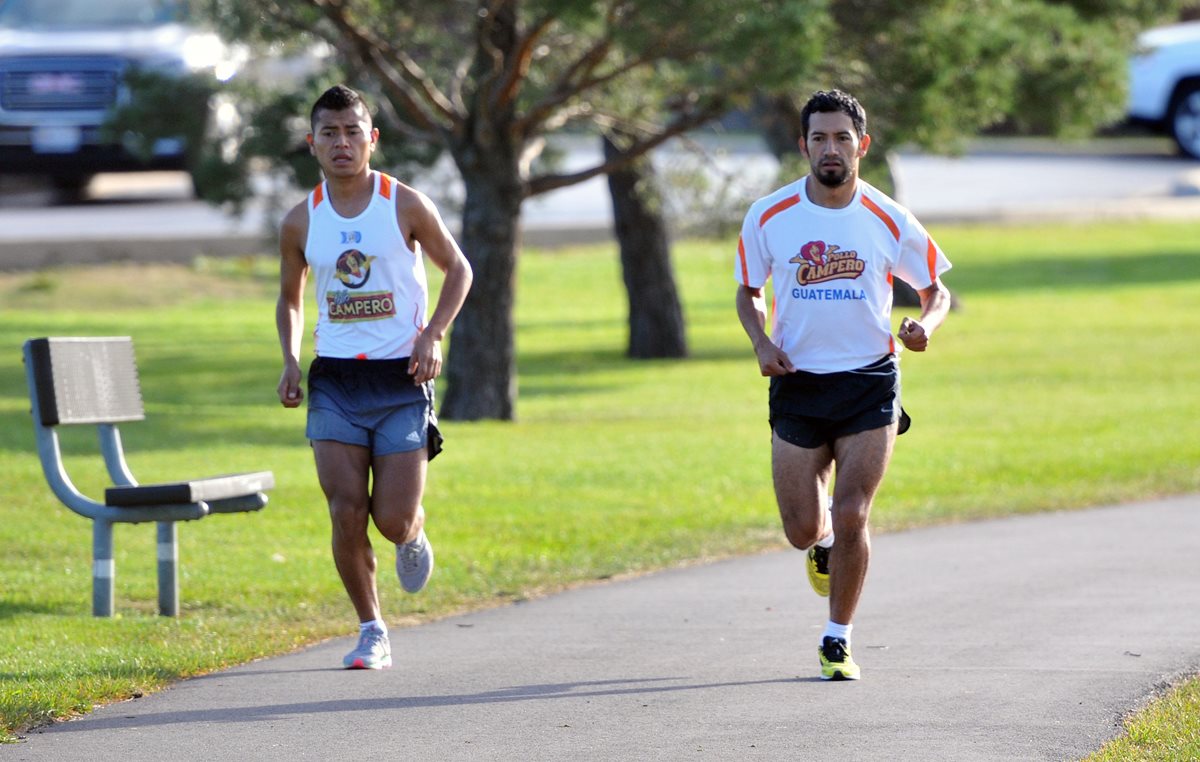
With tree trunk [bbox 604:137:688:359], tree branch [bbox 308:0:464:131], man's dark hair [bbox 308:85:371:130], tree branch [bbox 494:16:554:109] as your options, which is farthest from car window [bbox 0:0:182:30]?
man's dark hair [bbox 308:85:371:130]

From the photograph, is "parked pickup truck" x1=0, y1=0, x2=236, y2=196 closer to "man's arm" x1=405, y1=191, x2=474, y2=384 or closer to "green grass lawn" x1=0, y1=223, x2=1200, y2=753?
"green grass lawn" x1=0, y1=223, x2=1200, y2=753

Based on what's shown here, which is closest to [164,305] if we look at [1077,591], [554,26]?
[554,26]

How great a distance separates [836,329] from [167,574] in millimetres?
3038

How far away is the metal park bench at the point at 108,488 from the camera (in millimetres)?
7480

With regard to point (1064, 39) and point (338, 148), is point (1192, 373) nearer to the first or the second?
point (1064, 39)

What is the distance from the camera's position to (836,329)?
645cm

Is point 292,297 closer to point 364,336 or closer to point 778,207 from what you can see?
point 364,336

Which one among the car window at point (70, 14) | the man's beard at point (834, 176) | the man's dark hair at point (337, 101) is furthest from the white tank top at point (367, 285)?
the car window at point (70, 14)

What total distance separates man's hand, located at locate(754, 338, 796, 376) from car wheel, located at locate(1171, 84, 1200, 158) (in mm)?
29483

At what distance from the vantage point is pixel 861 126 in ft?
21.3

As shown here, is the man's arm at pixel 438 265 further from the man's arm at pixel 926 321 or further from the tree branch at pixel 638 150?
the tree branch at pixel 638 150

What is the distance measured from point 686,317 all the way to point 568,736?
57.1ft

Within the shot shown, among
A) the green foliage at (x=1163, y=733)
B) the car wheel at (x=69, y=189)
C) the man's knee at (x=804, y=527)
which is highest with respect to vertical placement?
the car wheel at (x=69, y=189)

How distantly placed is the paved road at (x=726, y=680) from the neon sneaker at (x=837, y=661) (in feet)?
0.21
